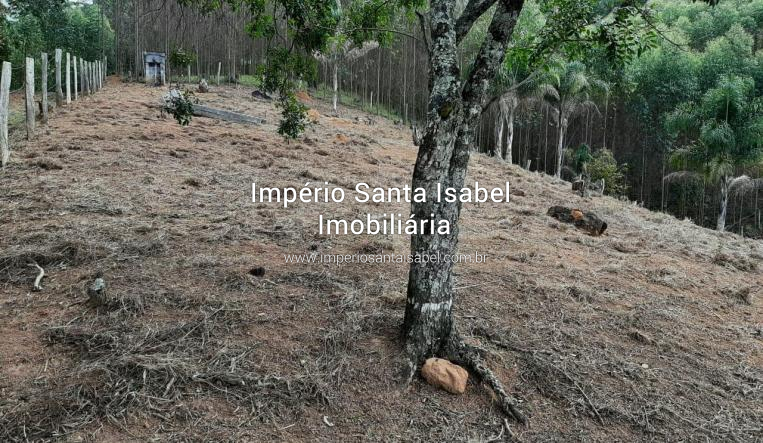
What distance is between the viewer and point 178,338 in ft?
11.4

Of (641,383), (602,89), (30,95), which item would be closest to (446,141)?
(641,383)

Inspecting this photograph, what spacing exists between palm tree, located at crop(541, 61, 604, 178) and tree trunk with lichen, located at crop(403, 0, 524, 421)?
1774cm

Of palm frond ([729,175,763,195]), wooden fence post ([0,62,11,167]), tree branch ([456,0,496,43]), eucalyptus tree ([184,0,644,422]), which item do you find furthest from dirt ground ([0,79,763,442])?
palm frond ([729,175,763,195])

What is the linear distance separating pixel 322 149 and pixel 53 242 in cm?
743

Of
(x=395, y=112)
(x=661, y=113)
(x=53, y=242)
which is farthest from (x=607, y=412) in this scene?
(x=395, y=112)

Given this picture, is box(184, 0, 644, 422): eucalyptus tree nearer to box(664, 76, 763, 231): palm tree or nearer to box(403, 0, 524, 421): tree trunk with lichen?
box(403, 0, 524, 421): tree trunk with lichen

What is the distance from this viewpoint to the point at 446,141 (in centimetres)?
322

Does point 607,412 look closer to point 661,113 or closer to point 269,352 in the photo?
point 269,352

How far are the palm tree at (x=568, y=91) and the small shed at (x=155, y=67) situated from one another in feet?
47.7

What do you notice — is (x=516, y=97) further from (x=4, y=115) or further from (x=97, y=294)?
(x=97, y=294)

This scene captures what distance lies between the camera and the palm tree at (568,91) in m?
21.1

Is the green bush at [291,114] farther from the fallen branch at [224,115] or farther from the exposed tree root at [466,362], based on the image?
the fallen branch at [224,115]

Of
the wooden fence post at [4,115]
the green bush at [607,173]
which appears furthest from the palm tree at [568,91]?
the wooden fence post at [4,115]

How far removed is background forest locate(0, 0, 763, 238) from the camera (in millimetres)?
18266
